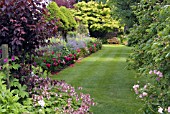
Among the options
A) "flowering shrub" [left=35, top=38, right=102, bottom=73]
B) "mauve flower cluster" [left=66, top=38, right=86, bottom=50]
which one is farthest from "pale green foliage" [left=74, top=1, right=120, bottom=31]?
"flowering shrub" [left=35, top=38, right=102, bottom=73]

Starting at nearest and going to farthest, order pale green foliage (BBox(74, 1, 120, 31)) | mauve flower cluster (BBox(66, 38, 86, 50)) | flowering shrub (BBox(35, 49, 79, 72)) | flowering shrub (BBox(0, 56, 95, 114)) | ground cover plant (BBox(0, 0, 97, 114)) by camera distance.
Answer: flowering shrub (BBox(0, 56, 95, 114))
ground cover plant (BBox(0, 0, 97, 114))
flowering shrub (BBox(35, 49, 79, 72))
mauve flower cluster (BBox(66, 38, 86, 50))
pale green foliage (BBox(74, 1, 120, 31))

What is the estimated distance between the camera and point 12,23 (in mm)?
4254

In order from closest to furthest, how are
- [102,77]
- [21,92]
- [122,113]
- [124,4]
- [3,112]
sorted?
[3,112]
[21,92]
[122,113]
[102,77]
[124,4]

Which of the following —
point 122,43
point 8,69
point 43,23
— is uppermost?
point 43,23

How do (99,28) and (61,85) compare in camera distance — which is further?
(99,28)

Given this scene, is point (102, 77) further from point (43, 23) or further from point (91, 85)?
point (43, 23)

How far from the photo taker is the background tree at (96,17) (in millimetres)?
31031

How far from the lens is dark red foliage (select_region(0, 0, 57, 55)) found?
419 centimetres

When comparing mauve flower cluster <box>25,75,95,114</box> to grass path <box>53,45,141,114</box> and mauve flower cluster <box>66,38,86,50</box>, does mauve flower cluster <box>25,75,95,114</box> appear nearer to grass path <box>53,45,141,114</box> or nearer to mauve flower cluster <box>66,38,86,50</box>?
grass path <box>53,45,141,114</box>

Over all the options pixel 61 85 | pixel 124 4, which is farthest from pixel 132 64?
pixel 124 4

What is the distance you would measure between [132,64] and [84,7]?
81.0ft

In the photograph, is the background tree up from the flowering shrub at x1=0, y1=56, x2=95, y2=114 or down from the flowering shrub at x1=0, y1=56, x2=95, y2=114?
up

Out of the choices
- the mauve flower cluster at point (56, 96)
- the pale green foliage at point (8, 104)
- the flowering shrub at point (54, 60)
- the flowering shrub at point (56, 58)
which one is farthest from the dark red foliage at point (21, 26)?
the flowering shrub at point (54, 60)

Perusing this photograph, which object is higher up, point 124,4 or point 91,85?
point 124,4
